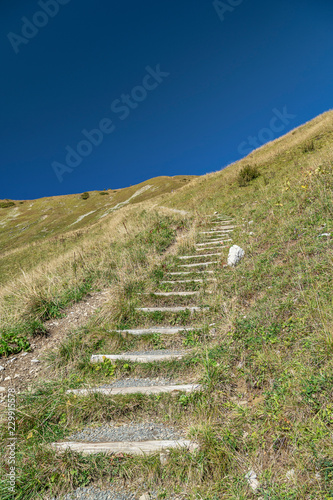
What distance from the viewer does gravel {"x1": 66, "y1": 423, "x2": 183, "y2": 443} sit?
324cm

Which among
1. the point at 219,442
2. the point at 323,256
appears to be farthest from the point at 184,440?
the point at 323,256

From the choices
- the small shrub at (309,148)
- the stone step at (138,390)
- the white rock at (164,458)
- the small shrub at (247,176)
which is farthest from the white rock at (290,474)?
the small shrub at (309,148)

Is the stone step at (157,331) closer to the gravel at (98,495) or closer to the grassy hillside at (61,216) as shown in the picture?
the gravel at (98,495)

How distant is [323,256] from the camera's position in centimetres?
509

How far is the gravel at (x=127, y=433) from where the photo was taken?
3240mm

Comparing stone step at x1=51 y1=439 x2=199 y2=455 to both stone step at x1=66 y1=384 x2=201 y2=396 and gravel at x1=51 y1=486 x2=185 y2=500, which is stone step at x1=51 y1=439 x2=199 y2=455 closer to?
gravel at x1=51 y1=486 x2=185 y2=500

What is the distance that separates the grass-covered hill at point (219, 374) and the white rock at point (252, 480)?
0.01 metres

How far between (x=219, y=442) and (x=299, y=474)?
0.87m

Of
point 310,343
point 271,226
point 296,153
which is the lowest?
point 310,343

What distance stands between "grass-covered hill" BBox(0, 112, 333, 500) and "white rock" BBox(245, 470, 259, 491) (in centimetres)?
1

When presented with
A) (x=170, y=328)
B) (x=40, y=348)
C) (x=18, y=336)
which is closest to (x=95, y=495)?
(x=170, y=328)

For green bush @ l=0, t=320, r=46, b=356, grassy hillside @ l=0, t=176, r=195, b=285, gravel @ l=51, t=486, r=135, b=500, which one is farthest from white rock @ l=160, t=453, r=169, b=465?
grassy hillside @ l=0, t=176, r=195, b=285

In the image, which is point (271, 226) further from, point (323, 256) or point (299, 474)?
point (299, 474)

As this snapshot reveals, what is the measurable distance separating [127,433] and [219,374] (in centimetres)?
155
